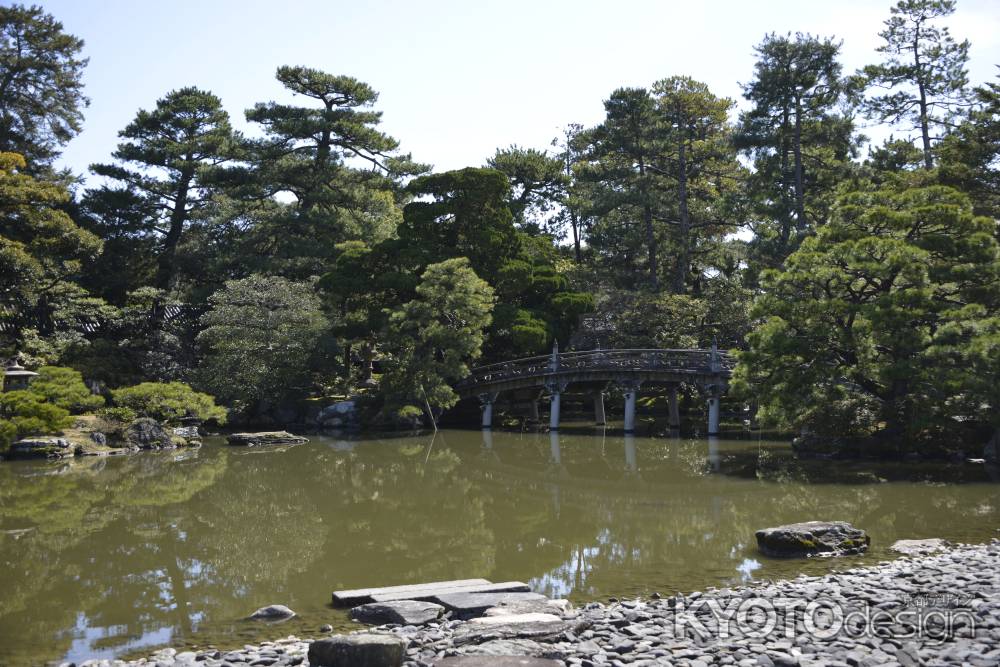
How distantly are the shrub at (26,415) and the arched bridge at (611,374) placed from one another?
12.7 m

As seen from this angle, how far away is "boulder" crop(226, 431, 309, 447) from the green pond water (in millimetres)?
2364

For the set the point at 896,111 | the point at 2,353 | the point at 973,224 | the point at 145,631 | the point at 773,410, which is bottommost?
the point at 145,631

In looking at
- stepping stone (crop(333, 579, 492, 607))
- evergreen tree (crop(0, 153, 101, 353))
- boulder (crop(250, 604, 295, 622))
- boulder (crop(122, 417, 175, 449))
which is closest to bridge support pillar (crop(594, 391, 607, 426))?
boulder (crop(122, 417, 175, 449))

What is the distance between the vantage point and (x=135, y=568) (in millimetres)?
10164

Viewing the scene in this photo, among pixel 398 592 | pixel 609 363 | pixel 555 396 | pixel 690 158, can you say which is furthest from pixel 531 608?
pixel 690 158

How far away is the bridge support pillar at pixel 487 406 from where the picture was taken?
92.1 ft

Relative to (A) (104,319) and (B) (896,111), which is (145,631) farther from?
(B) (896,111)

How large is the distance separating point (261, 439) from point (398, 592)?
1684 centimetres

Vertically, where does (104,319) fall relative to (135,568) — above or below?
above

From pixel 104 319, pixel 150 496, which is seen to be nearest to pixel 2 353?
pixel 104 319

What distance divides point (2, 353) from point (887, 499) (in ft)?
85.0

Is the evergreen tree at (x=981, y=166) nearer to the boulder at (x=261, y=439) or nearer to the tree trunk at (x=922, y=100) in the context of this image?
the tree trunk at (x=922, y=100)

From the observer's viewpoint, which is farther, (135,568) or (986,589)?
(135,568)

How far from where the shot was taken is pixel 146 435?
75.6 feet
